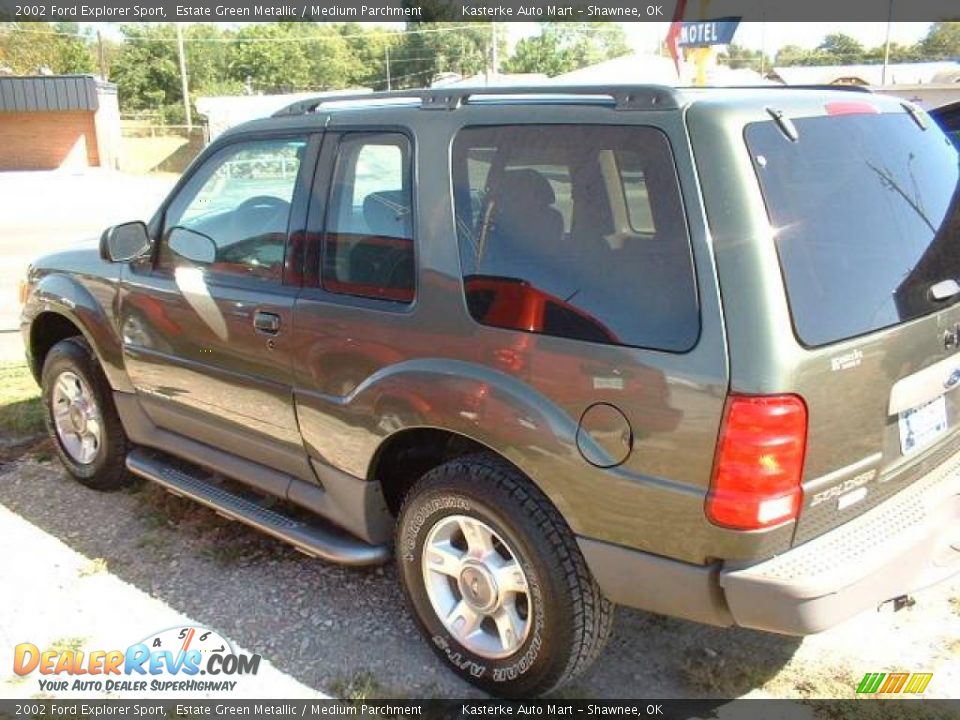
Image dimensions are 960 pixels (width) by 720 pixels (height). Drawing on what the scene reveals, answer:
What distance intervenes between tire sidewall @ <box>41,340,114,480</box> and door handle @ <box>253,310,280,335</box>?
4.96ft

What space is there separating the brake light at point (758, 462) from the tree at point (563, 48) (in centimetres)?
8021

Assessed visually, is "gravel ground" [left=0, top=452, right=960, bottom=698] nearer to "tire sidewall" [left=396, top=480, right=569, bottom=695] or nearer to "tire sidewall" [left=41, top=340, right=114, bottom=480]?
"tire sidewall" [left=396, top=480, right=569, bottom=695]

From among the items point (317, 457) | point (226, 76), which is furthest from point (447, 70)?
point (317, 457)

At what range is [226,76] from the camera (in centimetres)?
8050

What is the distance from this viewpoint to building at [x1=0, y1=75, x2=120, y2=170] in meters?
34.0

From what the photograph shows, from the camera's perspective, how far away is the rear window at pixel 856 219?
2242mm

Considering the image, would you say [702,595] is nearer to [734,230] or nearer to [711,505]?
[711,505]

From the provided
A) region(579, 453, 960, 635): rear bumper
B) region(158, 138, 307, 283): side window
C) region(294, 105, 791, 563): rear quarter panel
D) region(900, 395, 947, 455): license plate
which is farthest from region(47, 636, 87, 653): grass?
region(900, 395, 947, 455): license plate

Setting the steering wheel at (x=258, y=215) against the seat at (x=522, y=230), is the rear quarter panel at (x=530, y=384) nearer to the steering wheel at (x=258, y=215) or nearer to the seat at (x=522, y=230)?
the seat at (x=522, y=230)

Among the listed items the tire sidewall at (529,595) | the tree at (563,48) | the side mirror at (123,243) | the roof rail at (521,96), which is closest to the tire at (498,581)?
the tire sidewall at (529,595)

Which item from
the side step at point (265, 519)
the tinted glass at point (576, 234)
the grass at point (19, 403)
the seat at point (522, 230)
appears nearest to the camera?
the tinted glass at point (576, 234)

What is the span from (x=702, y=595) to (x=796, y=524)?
31cm

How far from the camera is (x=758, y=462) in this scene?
7.13 ft

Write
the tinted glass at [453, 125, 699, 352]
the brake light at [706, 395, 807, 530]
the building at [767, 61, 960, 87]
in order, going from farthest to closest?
the building at [767, 61, 960, 87], the tinted glass at [453, 125, 699, 352], the brake light at [706, 395, 807, 530]
